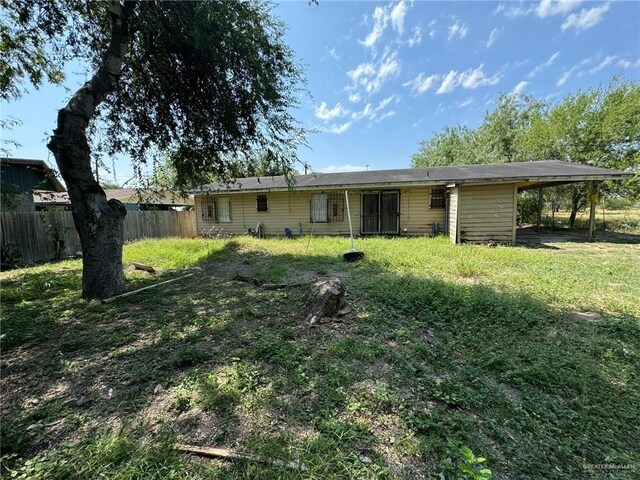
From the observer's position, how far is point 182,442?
168 centimetres

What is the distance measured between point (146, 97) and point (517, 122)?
25396 mm

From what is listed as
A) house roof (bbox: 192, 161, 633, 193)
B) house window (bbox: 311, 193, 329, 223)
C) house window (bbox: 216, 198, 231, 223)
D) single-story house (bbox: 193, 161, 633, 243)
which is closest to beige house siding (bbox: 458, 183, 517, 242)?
single-story house (bbox: 193, 161, 633, 243)

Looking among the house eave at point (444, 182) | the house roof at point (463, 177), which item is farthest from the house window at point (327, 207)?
the house eave at point (444, 182)

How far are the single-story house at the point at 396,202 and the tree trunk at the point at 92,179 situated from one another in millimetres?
4617

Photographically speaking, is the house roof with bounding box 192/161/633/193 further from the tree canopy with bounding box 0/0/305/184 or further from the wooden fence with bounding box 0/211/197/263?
the wooden fence with bounding box 0/211/197/263

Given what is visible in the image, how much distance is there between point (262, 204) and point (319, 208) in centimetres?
282

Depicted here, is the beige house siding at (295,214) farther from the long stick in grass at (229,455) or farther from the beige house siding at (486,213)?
the long stick in grass at (229,455)

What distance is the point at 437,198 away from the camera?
1147 centimetres

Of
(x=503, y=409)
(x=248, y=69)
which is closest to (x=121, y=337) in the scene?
(x=503, y=409)

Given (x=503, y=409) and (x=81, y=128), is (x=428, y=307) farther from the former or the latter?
(x=81, y=128)


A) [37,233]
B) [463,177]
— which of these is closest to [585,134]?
[463,177]

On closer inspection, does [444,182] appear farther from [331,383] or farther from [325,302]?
[331,383]

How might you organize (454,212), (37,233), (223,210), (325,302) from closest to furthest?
1. (325,302)
2. (37,233)
3. (454,212)
4. (223,210)

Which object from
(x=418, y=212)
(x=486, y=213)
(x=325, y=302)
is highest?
(x=418, y=212)
